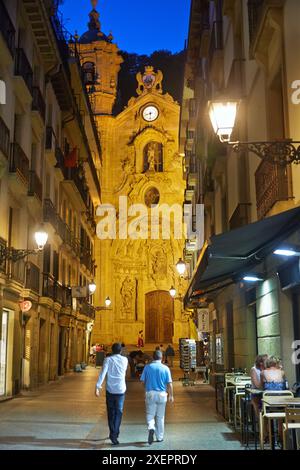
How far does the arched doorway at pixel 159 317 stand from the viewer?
4762cm

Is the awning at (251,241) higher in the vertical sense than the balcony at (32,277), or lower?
lower

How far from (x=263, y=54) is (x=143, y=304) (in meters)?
37.8

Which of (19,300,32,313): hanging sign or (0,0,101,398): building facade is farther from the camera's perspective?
(19,300,32,313): hanging sign

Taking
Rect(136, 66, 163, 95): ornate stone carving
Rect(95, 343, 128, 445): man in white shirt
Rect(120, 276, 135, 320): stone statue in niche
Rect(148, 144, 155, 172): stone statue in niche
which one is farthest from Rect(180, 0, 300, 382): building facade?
Rect(136, 66, 163, 95): ornate stone carving

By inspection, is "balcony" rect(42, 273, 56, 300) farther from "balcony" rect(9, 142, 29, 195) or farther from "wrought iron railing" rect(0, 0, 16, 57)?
"wrought iron railing" rect(0, 0, 16, 57)

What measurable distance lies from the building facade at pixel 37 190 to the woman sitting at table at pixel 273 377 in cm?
981

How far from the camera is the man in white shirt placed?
10066mm

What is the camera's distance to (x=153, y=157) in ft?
164

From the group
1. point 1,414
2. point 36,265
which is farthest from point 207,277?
point 36,265

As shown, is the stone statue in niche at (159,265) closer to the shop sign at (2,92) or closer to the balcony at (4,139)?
the balcony at (4,139)

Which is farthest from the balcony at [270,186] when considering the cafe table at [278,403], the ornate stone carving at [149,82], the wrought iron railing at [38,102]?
the ornate stone carving at [149,82]

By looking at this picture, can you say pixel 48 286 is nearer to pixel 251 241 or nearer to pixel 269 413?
pixel 251 241

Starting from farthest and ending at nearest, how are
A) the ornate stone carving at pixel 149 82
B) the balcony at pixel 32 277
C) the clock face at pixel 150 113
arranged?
1. the ornate stone carving at pixel 149 82
2. the clock face at pixel 150 113
3. the balcony at pixel 32 277

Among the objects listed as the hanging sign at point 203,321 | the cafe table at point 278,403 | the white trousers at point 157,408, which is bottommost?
the white trousers at point 157,408
